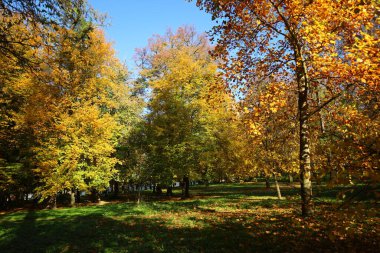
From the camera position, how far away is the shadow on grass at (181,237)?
27.0 feet

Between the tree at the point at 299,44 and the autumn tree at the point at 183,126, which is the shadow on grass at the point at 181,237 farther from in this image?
the autumn tree at the point at 183,126

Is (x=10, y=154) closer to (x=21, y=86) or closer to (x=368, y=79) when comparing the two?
(x=21, y=86)

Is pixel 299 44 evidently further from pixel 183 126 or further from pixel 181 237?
pixel 183 126

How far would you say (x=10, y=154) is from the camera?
24.6 metres

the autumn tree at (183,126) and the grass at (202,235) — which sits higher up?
the autumn tree at (183,126)

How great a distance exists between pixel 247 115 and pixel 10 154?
22.4 metres

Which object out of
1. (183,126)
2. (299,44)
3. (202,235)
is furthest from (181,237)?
(183,126)

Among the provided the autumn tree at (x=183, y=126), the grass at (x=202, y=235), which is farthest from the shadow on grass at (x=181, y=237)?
the autumn tree at (x=183, y=126)

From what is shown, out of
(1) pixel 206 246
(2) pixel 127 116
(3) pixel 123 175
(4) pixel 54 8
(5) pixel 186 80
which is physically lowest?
(1) pixel 206 246

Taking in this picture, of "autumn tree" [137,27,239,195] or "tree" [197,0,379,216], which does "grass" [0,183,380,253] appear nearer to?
"tree" [197,0,379,216]

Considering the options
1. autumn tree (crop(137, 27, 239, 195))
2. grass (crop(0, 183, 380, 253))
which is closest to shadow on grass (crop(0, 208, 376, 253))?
grass (crop(0, 183, 380, 253))

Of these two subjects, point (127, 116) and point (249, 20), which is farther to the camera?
point (127, 116)

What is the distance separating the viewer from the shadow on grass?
8242mm

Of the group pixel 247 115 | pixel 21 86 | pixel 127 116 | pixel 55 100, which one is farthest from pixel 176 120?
pixel 247 115
